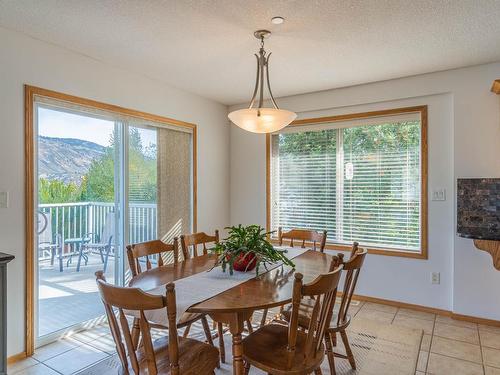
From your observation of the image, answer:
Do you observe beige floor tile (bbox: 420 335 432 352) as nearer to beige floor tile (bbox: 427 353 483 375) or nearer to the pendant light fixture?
beige floor tile (bbox: 427 353 483 375)

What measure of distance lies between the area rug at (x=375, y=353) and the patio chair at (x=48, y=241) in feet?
3.26

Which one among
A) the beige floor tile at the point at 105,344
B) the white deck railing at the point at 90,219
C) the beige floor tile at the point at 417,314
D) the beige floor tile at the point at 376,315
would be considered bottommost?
the beige floor tile at the point at 417,314

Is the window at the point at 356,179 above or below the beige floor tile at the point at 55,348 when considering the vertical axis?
above

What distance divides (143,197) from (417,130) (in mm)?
3047

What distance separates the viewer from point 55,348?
2650 millimetres

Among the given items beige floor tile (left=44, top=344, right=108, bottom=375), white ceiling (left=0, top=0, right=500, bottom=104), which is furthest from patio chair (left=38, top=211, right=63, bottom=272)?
white ceiling (left=0, top=0, right=500, bottom=104)

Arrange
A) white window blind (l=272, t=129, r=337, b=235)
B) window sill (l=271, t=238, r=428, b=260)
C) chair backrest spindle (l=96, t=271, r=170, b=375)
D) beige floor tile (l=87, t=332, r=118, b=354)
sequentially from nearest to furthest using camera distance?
chair backrest spindle (l=96, t=271, r=170, b=375) → beige floor tile (l=87, t=332, r=118, b=354) → window sill (l=271, t=238, r=428, b=260) → white window blind (l=272, t=129, r=337, b=235)

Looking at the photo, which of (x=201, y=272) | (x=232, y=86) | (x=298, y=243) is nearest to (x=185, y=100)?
(x=232, y=86)

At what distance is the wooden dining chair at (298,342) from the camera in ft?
4.92

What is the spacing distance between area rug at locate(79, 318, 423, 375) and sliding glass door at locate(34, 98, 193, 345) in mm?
783

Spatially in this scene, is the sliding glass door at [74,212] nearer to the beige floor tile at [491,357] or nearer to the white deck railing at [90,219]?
the white deck railing at [90,219]

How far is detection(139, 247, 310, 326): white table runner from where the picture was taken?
156cm

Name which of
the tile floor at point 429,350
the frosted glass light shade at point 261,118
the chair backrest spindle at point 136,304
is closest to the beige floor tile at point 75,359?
the tile floor at point 429,350

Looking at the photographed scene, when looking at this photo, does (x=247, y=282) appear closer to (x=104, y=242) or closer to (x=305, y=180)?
(x=104, y=242)
